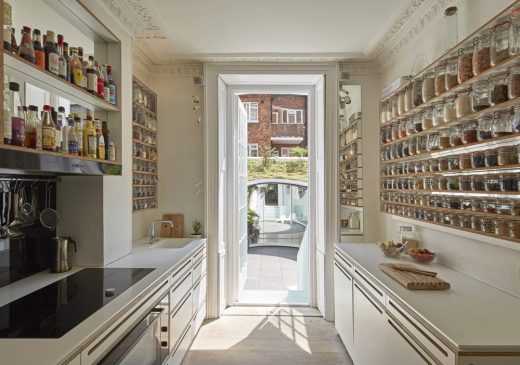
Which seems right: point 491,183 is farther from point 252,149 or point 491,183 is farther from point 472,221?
point 252,149

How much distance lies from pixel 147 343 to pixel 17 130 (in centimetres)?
121

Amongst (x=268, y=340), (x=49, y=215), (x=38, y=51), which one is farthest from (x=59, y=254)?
(x=268, y=340)

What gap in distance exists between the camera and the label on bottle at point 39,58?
153cm

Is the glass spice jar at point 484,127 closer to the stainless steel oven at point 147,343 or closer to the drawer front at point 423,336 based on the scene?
the drawer front at point 423,336

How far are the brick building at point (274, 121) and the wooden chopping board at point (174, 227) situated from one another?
12.4ft

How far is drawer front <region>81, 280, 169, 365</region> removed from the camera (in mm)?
1205

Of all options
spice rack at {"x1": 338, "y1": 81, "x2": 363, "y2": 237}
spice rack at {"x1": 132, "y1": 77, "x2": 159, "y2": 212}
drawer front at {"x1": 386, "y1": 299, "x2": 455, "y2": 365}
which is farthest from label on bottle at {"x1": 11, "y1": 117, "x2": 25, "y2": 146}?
spice rack at {"x1": 338, "y1": 81, "x2": 363, "y2": 237}

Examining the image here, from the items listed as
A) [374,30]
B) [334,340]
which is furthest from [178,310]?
[374,30]

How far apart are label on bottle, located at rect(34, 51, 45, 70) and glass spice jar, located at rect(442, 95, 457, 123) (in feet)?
7.37

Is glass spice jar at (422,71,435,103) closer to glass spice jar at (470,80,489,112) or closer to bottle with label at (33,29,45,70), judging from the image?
glass spice jar at (470,80,489,112)

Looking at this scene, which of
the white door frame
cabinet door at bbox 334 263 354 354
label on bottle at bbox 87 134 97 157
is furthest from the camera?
the white door frame

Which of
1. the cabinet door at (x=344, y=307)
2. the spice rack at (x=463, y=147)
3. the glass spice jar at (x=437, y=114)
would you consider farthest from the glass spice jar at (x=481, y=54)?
the cabinet door at (x=344, y=307)

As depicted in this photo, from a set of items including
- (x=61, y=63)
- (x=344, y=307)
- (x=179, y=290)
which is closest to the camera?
(x=61, y=63)

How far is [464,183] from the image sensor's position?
1941mm
